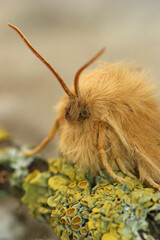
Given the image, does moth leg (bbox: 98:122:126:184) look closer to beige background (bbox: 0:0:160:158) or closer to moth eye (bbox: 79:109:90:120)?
moth eye (bbox: 79:109:90:120)

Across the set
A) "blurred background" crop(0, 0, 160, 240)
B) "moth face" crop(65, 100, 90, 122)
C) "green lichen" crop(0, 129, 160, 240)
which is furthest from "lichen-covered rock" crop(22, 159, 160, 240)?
"blurred background" crop(0, 0, 160, 240)

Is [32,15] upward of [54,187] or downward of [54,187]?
upward

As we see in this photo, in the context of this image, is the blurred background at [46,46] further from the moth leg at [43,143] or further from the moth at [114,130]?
the moth at [114,130]

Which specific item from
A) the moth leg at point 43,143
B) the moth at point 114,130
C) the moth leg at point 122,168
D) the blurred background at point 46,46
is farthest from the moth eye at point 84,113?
the blurred background at point 46,46

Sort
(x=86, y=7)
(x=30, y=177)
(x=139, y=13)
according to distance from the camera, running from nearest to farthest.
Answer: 1. (x=30, y=177)
2. (x=139, y=13)
3. (x=86, y=7)

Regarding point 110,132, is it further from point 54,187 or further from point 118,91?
point 54,187

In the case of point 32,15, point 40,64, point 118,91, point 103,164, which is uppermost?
point 32,15

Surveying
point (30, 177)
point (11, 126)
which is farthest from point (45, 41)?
point (30, 177)
